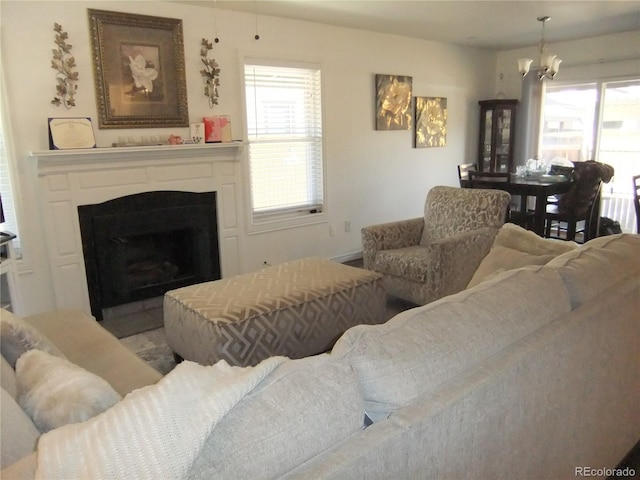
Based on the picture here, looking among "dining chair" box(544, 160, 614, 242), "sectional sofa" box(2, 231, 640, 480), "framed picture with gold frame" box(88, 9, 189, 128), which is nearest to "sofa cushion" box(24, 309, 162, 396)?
"sectional sofa" box(2, 231, 640, 480)

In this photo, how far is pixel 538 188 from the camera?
4.31m

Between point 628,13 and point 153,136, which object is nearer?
point 153,136

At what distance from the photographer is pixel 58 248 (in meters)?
3.33

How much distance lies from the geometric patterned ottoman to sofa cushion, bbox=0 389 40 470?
124 cm

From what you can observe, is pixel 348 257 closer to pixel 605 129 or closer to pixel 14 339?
pixel 605 129

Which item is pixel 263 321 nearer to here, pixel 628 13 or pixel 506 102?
pixel 628 13

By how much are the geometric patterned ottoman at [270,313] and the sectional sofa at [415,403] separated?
0.52 meters

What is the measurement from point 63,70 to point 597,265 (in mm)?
3426

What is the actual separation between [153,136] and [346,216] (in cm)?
222

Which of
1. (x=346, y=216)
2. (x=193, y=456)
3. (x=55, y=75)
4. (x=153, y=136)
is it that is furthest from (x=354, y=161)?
(x=193, y=456)

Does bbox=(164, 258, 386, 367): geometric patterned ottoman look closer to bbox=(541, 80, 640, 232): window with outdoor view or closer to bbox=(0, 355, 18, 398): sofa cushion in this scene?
bbox=(0, 355, 18, 398): sofa cushion

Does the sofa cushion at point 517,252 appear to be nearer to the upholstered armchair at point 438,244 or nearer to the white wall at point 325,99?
the upholstered armchair at point 438,244

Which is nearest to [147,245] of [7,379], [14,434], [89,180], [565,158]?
[89,180]

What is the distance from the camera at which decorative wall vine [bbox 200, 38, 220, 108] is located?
3834 mm
